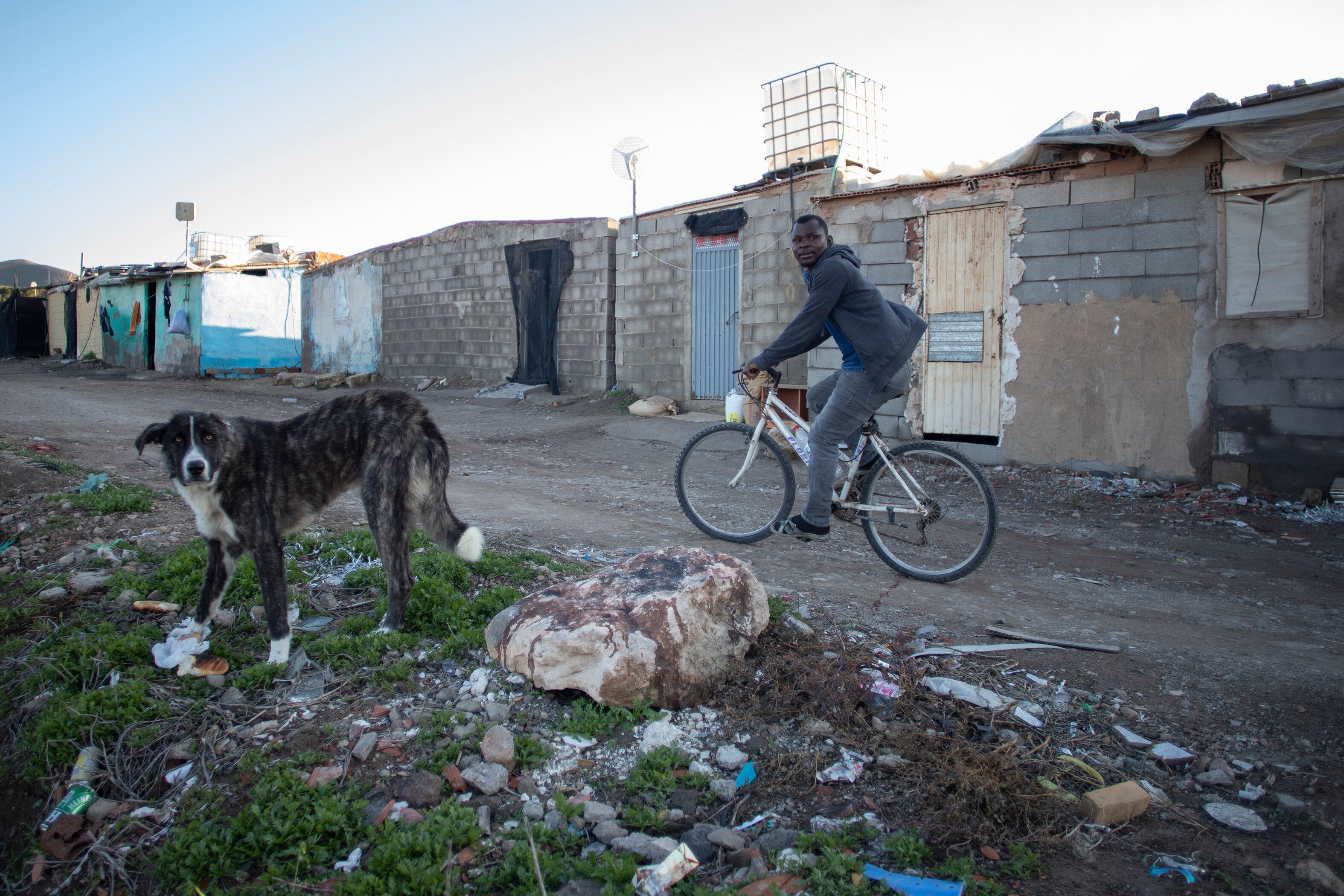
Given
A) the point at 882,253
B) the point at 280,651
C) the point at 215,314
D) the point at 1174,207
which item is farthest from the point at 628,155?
the point at 215,314

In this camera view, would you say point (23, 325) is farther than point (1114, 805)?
Yes

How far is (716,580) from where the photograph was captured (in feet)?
Result: 10.8

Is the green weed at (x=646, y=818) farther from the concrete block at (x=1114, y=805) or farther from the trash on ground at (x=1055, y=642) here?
the trash on ground at (x=1055, y=642)

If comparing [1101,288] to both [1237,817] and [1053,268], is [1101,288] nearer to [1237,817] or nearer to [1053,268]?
[1053,268]

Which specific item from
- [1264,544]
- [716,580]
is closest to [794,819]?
[716,580]

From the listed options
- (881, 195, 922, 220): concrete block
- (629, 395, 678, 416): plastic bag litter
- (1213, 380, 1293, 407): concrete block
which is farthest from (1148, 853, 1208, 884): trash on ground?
(629, 395, 678, 416): plastic bag litter

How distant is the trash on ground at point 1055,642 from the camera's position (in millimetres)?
3559

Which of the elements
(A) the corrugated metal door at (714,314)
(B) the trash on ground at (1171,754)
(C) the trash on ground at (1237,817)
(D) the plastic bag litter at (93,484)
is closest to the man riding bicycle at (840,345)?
(B) the trash on ground at (1171,754)

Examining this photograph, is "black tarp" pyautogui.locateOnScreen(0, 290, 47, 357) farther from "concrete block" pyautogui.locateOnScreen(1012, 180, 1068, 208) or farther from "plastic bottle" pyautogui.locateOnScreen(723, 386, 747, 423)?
"concrete block" pyautogui.locateOnScreen(1012, 180, 1068, 208)

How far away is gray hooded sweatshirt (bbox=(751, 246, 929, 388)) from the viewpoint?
439cm

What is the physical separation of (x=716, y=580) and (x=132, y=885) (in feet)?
7.29

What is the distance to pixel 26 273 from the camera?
39188mm

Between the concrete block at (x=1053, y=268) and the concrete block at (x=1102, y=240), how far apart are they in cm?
11

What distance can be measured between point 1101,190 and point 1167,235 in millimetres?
797
